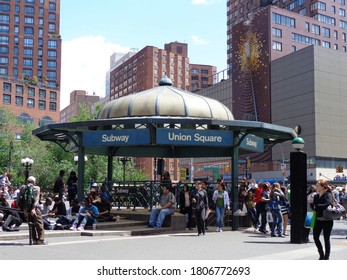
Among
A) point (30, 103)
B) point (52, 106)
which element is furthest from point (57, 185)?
point (52, 106)

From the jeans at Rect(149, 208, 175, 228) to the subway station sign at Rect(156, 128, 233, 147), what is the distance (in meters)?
2.46

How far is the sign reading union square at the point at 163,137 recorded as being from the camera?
Answer: 18578 millimetres

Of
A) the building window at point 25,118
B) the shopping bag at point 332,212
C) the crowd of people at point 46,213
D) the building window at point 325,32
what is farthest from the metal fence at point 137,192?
the building window at point 25,118

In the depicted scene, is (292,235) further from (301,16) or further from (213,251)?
(301,16)

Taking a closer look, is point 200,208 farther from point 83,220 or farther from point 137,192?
point 137,192

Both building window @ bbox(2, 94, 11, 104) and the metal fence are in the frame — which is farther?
building window @ bbox(2, 94, 11, 104)

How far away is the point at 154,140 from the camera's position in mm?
18594

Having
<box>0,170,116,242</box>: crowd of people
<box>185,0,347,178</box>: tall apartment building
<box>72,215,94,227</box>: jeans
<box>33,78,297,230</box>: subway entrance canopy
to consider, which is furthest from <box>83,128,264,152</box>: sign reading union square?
<box>185,0,347,178</box>: tall apartment building

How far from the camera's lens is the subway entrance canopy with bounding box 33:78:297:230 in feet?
60.2

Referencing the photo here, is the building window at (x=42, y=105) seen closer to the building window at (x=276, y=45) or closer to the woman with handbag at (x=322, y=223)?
the building window at (x=276, y=45)

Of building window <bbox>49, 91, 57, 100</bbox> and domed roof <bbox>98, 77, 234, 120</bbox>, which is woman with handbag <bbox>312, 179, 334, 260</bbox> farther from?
building window <bbox>49, 91, 57, 100</bbox>

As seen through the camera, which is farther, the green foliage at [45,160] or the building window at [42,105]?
the building window at [42,105]

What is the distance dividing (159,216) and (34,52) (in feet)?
390
